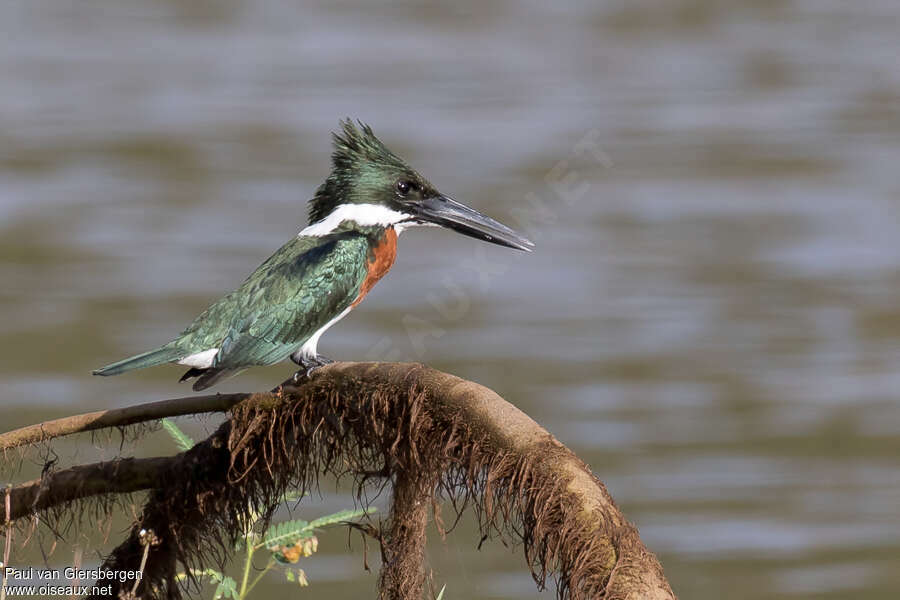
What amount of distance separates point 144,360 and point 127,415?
1.04 metres

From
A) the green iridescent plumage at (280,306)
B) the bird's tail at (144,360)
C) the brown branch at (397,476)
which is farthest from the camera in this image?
the green iridescent plumage at (280,306)

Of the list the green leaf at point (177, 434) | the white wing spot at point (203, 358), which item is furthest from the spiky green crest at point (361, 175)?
the green leaf at point (177, 434)

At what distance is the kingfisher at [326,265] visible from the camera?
12.8 ft

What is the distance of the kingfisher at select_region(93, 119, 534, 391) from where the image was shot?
390cm

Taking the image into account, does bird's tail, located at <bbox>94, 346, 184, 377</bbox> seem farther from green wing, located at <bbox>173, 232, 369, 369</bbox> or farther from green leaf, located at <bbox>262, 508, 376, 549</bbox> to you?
green leaf, located at <bbox>262, 508, 376, 549</bbox>

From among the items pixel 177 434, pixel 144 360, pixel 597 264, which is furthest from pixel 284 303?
pixel 597 264

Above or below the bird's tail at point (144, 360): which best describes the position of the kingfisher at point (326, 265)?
above

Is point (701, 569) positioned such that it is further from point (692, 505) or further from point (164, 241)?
point (164, 241)

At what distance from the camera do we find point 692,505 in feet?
25.1

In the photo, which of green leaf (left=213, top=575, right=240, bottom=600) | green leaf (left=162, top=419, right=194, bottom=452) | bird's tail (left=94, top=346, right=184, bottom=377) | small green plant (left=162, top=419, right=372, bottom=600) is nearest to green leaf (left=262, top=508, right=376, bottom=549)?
small green plant (left=162, top=419, right=372, bottom=600)

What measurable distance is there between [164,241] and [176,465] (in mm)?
7908

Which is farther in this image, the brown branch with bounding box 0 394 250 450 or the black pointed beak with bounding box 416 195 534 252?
the black pointed beak with bounding box 416 195 534 252

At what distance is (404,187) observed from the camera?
4.27 m

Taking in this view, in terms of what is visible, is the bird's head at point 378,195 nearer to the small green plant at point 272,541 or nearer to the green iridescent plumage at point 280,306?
the green iridescent plumage at point 280,306
